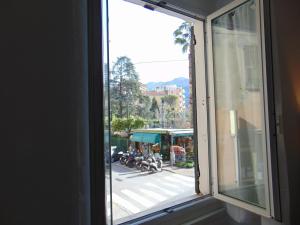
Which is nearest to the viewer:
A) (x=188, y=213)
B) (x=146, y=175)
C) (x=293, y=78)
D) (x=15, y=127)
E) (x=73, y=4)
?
(x=15, y=127)

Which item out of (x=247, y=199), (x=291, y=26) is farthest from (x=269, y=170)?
(x=291, y=26)

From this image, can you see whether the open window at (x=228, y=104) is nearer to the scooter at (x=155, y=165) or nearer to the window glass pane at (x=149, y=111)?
the window glass pane at (x=149, y=111)

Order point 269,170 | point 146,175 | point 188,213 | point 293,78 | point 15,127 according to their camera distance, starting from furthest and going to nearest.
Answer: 1. point 293,78
2. point 146,175
3. point 188,213
4. point 269,170
5. point 15,127

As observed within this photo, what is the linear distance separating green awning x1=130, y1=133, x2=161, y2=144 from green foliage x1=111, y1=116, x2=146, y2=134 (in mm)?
68

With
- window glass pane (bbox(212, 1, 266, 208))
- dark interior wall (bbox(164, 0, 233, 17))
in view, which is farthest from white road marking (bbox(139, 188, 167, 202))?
dark interior wall (bbox(164, 0, 233, 17))

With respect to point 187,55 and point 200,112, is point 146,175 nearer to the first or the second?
point 200,112

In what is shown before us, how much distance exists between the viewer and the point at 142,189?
1.99 meters

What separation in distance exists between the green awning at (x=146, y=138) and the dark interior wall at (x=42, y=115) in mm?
776

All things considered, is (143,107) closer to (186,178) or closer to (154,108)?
(154,108)

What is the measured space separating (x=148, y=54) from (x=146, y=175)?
960mm

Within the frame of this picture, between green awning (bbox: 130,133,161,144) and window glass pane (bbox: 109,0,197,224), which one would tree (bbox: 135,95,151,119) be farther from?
green awning (bbox: 130,133,161,144)

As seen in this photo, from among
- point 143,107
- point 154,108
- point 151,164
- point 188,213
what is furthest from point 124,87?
point 188,213

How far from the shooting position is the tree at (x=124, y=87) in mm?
1716

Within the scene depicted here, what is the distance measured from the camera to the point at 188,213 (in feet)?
6.26
